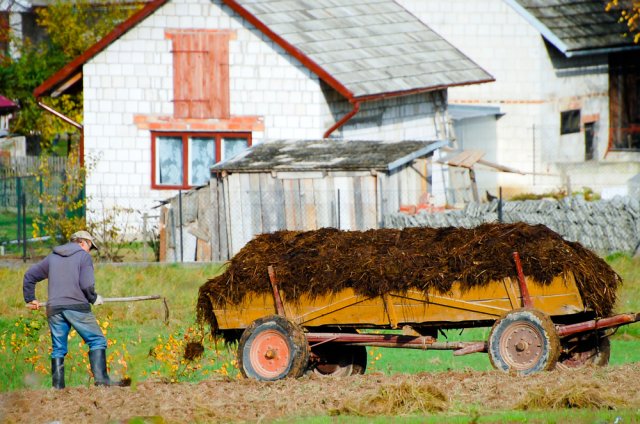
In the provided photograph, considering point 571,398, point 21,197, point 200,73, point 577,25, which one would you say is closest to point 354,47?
point 200,73

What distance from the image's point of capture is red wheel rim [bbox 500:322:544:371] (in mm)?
11367

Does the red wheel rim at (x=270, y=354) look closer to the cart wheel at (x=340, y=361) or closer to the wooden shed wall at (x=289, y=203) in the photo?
the cart wheel at (x=340, y=361)

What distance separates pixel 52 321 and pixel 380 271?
3366 millimetres

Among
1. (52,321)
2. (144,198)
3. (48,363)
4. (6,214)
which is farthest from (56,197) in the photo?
(52,321)

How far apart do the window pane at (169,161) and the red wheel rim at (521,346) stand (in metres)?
16.9

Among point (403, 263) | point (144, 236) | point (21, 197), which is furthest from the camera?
point (21, 197)

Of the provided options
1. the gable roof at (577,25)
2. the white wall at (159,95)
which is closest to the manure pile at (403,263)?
the white wall at (159,95)

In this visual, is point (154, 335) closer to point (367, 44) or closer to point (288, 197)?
point (288, 197)

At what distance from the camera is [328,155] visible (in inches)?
966

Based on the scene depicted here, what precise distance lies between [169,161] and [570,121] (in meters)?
13.8

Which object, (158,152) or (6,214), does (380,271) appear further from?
(6,214)

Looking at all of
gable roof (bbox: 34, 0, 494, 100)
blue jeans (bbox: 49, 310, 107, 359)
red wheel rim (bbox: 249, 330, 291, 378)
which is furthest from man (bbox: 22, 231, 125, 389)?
gable roof (bbox: 34, 0, 494, 100)

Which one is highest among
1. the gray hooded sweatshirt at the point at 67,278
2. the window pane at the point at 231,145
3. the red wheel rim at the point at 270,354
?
the window pane at the point at 231,145

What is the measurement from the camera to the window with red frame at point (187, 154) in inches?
1080
